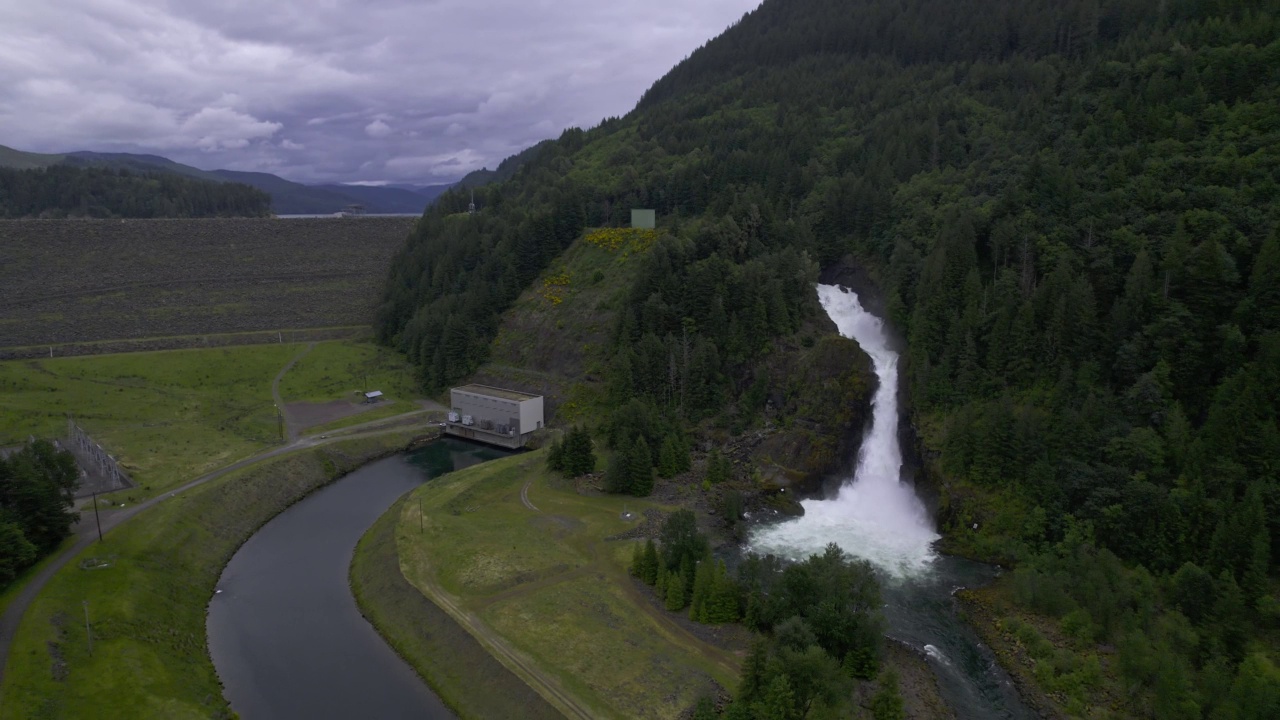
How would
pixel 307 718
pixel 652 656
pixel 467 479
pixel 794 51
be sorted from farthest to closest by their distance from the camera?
pixel 794 51 → pixel 467 479 → pixel 652 656 → pixel 307 718

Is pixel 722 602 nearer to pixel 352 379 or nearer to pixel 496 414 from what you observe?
pixel 496 414

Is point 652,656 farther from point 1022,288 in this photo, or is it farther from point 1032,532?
point 1022,288

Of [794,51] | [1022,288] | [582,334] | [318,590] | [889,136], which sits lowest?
[318,590]

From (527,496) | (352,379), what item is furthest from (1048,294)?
(352,379)

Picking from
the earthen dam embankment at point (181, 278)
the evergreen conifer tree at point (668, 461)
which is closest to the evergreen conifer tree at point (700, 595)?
the evergreen conifer tree at point (668, 461)

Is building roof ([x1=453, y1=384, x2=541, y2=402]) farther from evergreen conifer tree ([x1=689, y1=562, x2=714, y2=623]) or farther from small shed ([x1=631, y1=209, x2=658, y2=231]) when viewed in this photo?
evergreen conifer tree ([x1=689, y1=562, x2=714, y2=623])

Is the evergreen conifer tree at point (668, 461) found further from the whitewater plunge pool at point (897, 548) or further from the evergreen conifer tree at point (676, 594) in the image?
the evergreen conifer tree at point (676, 594)

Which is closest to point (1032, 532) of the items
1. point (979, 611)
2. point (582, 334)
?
point (979, 611)
